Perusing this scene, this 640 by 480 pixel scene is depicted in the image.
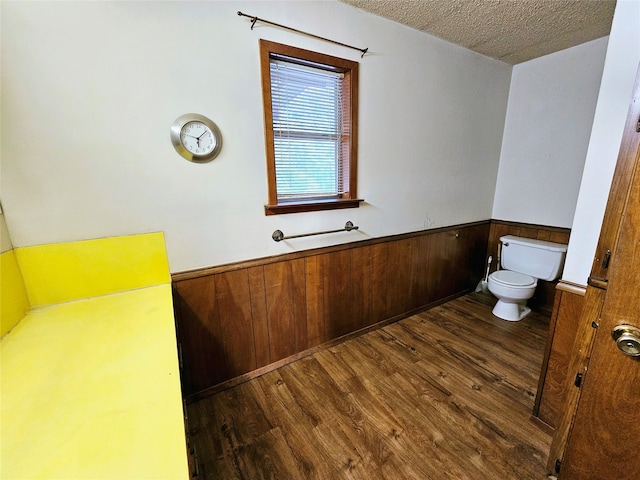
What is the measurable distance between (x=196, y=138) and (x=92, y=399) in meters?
1.17

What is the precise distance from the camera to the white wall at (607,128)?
104 cm

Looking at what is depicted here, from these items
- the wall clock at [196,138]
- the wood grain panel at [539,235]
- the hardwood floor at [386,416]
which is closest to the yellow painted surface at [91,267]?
the wall clock at [196,138]

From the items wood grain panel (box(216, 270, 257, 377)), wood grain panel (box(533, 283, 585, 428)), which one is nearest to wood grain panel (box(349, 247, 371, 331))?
wood grain panel (box(216, 270, 257, 377))

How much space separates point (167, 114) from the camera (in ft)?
4.31

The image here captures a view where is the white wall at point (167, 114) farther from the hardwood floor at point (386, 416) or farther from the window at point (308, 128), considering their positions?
the hardwood floor at point (386, 416)

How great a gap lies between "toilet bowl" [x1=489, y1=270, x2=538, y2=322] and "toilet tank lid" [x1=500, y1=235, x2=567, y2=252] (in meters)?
0.30

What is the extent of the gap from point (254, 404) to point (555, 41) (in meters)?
3.52

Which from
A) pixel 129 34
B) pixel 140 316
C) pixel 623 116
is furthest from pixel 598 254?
pixel 129 34

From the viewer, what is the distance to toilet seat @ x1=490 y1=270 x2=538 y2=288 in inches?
91.4

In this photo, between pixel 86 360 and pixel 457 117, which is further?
pixel 457 117

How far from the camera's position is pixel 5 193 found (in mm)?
1087

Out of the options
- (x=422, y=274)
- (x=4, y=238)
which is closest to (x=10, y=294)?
(x=4, y=238)

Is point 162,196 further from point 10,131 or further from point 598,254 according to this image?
point 598,254

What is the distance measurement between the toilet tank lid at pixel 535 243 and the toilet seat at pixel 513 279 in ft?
0.97
